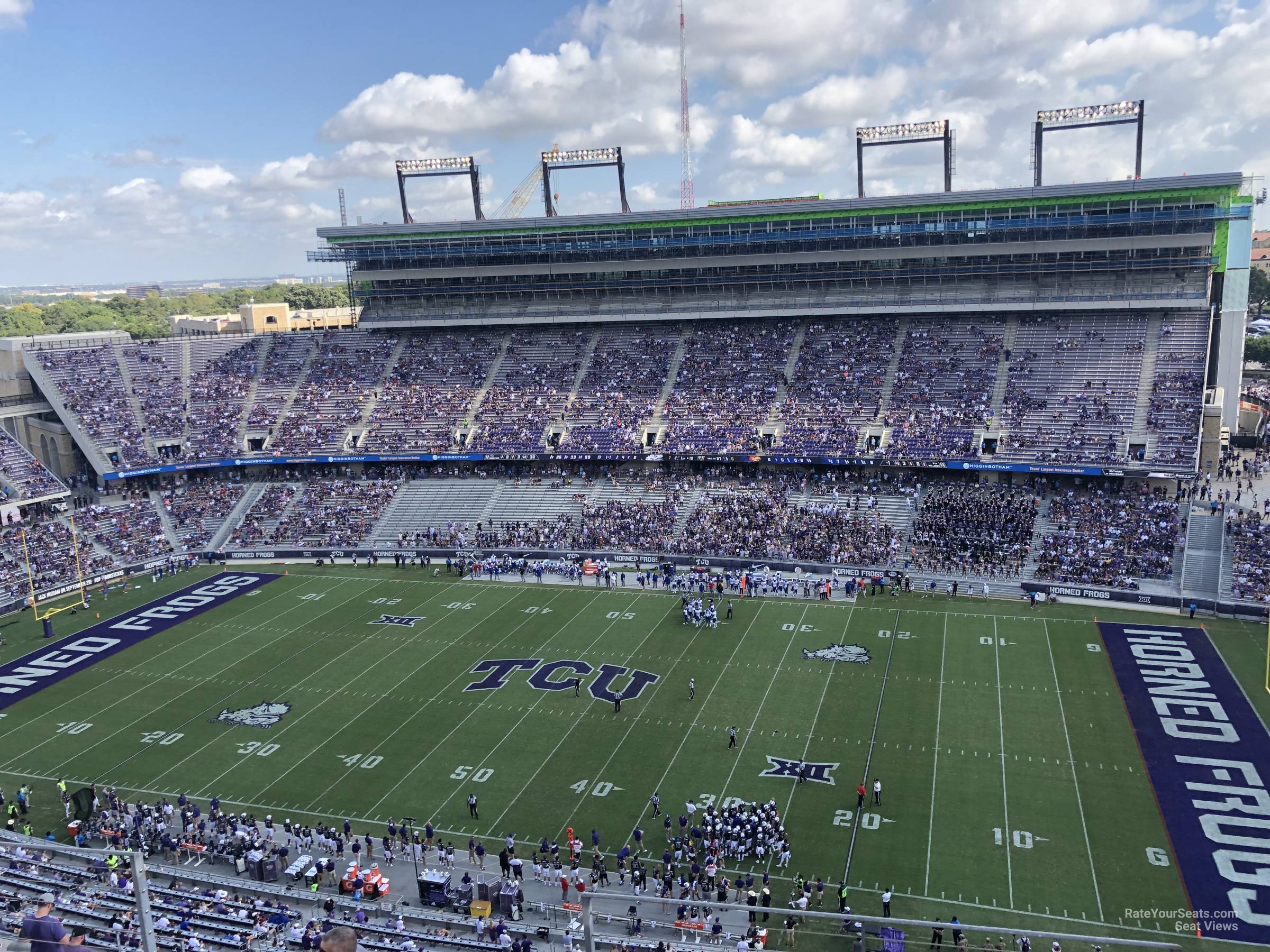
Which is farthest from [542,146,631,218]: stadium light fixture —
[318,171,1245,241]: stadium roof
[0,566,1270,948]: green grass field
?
[0,566,1270,948]: green grass field

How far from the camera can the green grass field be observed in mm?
21047

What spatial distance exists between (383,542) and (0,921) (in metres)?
32.7

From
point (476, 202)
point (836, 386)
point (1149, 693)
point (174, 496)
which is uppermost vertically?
point (476, 202)

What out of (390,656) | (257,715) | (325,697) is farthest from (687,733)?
(257,715)

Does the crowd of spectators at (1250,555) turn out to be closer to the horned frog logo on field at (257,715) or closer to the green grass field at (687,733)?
the green grass field at (687,733)

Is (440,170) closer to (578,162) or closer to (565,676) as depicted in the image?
(578,162)

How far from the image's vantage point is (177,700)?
1222 inches

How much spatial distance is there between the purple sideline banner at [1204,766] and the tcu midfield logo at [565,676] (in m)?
14.5

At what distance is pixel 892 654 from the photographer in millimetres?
32000

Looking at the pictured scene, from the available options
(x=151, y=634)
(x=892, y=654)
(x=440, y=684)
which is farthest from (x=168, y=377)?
(x=892, y=654)

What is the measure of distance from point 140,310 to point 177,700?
406 ft

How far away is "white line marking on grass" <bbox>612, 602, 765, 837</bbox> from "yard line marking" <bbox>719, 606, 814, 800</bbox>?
1.53m

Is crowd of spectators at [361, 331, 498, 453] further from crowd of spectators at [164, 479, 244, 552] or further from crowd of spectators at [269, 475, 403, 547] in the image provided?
crowd of spectators at [164, 479, 244, 552]

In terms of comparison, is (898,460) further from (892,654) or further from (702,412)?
(892,654)
